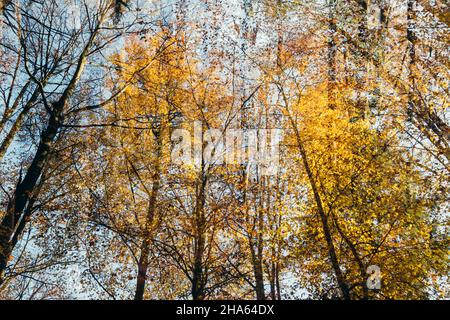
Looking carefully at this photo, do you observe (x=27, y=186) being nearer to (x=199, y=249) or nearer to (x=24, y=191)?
(x=24, y=191)

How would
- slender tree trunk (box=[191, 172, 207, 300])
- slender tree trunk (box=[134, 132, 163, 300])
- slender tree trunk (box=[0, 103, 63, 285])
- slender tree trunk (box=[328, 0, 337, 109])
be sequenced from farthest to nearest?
slender tree trunk (box=[328, 0, 337, 109]) → slender tree trunk (box=[134, 132, 163, 300]) → slender tree trunk (box=[191, 172, 207, 300]) → slender tree trunk (box=[0, 103, 63, 285])

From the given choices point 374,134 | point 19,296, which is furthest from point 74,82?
point 19,296

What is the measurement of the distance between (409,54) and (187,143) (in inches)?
382

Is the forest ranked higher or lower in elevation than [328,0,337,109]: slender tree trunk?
lower

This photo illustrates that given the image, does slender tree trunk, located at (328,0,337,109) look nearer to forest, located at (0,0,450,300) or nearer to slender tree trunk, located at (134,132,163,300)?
forest, located at (0,0,450,300)

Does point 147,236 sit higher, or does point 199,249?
point 147,236

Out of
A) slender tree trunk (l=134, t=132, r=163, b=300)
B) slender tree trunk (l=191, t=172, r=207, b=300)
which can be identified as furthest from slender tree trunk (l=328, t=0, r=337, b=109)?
slender tree trunk (l=134, t=132, r=163, b=300)

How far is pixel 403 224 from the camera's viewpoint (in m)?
10.5

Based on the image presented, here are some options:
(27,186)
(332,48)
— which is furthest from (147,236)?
(332,48)

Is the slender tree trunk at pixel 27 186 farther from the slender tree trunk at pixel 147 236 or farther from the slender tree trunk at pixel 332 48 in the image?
the slender tree trunk at pixel 332 48

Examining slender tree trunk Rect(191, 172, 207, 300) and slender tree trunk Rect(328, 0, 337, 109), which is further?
slender tree trunk Rect(328, 0, 337, 109)

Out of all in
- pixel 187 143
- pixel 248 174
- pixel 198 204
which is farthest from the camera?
pixel 248 174

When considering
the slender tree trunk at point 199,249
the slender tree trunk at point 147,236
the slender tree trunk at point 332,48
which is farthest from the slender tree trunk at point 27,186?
the slender tree trunk at point 332,48
